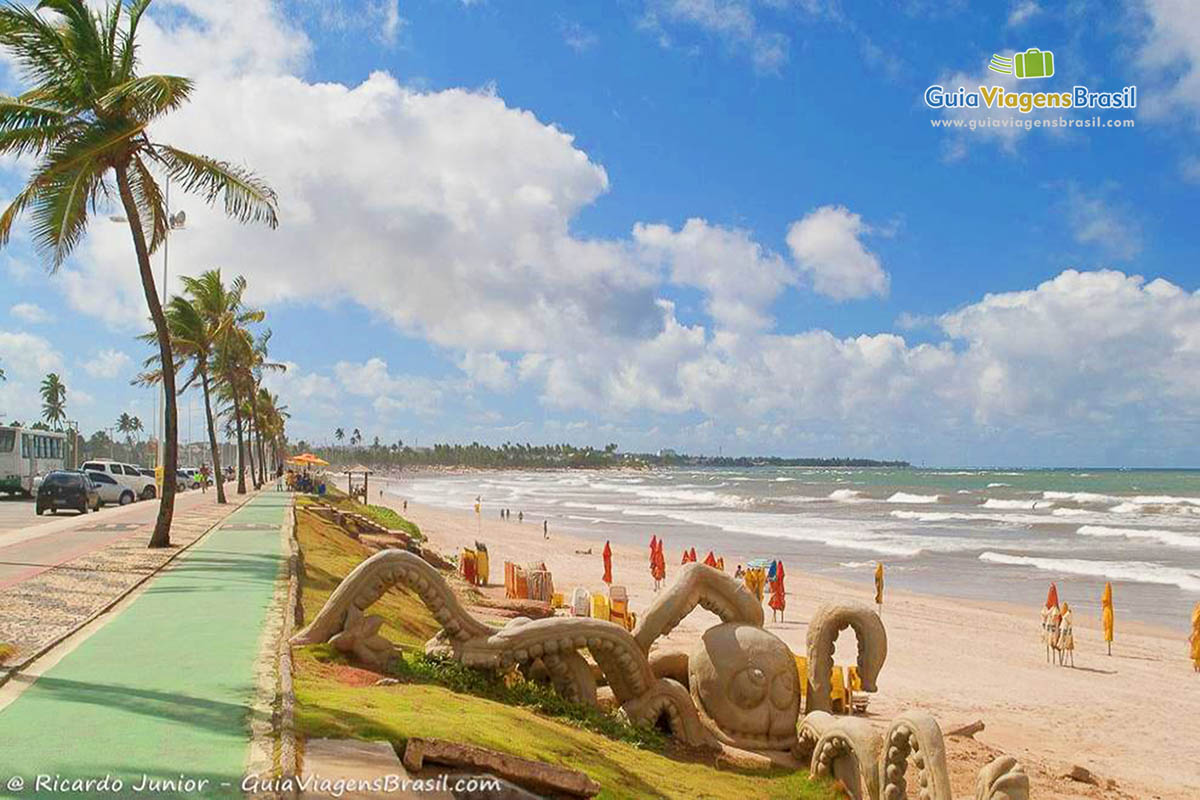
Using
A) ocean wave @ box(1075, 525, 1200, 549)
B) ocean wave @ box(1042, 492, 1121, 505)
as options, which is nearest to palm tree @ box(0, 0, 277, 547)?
ocean wave @ box(1075, 525, 1200, 549)

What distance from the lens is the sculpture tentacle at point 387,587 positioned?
9375 mm

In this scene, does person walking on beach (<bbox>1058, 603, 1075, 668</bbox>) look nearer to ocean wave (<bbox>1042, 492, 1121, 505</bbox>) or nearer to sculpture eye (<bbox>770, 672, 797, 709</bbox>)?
sculpture eye (<bbox>770, 672, 797, 709</bbox>)

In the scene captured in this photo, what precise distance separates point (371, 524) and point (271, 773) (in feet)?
82.8

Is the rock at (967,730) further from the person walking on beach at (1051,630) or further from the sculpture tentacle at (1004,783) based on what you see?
the person walking on beach at (1051,630)

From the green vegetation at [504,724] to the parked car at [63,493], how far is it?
21.6m

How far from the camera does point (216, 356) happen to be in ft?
132

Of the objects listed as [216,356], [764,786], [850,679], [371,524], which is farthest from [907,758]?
[216,356]

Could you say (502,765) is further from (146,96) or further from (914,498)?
(914,498)

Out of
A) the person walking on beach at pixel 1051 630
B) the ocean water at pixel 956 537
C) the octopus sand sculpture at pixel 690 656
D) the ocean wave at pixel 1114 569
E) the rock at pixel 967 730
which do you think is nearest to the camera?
the octopus sand sculpture at pixel 690 656

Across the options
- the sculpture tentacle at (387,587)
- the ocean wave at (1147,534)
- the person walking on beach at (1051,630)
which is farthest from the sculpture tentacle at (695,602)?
the ocean wave at (1147,534)

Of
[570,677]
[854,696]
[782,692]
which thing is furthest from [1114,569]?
[570,677]

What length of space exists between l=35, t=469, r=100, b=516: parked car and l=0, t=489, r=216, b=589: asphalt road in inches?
13.1

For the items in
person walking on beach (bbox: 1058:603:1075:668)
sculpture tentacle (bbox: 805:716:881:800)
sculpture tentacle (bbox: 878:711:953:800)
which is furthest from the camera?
person walking on beach (bbox: 1058:603:1075:668)

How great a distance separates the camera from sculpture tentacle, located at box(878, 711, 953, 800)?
7184mm
